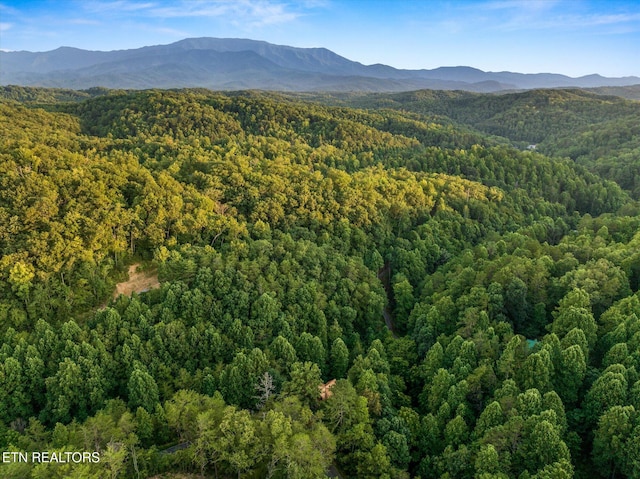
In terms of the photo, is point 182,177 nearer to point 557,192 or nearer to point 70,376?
point 70,376

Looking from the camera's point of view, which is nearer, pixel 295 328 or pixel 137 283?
pixel 295 328

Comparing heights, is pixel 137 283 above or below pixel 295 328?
above

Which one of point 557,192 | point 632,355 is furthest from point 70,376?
point 557,192

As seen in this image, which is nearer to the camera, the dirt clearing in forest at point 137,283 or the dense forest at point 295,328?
the dense forest at point 295,328

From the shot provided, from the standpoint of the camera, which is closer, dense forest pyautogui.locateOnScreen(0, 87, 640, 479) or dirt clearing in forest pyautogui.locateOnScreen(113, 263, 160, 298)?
dense forest pyautogui.locateOnScreen(0, 87, 640, 479)
